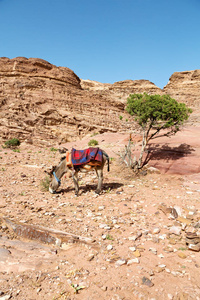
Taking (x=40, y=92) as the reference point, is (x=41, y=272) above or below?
below

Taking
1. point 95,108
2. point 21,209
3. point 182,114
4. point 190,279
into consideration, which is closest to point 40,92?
point 95,108

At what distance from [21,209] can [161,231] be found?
535 cm

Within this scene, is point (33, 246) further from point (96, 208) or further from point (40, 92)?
point (40, 92)

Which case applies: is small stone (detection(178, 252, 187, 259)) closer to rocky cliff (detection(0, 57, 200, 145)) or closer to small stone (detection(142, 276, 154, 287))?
small stone (detection(142, 276, 154, 287))

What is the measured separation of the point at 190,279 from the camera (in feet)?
12.5

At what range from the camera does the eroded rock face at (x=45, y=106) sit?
29250 mm

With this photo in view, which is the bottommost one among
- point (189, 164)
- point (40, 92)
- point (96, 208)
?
point (96, 208)

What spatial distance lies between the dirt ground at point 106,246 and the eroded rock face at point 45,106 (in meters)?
21.7

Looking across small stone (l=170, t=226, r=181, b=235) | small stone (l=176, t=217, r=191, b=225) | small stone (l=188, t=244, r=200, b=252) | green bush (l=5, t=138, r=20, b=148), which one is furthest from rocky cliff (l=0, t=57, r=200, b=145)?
small stone (l=188, t=244, r=200, b=252)

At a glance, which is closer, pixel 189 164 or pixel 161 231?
pixel 161 231

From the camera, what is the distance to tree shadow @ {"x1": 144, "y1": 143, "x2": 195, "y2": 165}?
13.1 meters

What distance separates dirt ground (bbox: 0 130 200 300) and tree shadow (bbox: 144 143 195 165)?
384cm

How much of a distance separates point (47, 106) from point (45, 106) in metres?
0.37

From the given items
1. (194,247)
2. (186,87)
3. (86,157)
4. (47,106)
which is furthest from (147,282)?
(186,87)
